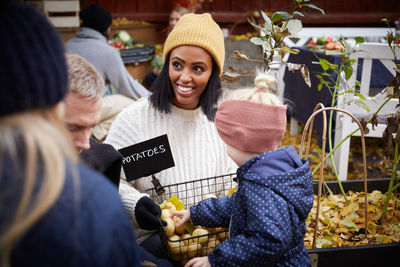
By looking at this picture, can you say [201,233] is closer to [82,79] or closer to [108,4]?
[82,79]

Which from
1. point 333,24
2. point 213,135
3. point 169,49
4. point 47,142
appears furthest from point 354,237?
point 333,24

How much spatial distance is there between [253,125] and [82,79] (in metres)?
0.53

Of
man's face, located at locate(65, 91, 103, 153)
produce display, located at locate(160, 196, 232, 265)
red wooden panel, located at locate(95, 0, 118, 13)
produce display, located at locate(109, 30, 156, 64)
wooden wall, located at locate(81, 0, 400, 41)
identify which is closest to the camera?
man's face, located at locate(65, 91, 103, 153)

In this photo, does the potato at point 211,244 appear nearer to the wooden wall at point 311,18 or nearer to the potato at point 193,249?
the potato at point 193,249

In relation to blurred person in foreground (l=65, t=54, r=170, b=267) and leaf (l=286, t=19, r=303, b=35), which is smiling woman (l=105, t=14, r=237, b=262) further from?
blurred person in foreground (l=65, t=54, r=170, b=267)

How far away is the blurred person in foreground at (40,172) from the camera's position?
623 millimetres

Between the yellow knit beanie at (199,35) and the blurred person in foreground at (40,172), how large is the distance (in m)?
1.18

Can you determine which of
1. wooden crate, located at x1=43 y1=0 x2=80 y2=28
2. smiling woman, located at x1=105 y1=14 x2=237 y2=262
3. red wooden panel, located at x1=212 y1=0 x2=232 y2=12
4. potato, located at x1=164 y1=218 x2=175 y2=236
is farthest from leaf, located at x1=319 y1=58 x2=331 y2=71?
red wooden panel, located at x1=212 y1=0 x2=232 y2=12

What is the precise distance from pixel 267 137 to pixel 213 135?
73cm

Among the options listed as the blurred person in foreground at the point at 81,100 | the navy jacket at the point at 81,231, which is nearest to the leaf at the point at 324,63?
the blurred person in foreground at the point at 81,100

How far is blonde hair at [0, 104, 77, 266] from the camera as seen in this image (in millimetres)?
619

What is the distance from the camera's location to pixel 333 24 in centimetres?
788

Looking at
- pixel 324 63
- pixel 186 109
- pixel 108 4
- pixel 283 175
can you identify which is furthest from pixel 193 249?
pixel 108 4

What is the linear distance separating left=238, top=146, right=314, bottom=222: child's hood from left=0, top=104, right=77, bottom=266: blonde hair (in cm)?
73
